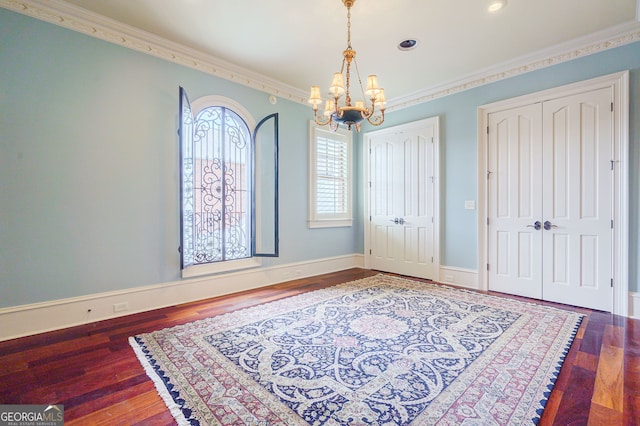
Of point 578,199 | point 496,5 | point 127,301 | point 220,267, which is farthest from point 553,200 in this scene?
point 127,301

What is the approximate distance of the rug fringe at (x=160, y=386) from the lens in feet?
5.38

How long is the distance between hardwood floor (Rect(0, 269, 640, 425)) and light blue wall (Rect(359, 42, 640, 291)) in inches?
68.1

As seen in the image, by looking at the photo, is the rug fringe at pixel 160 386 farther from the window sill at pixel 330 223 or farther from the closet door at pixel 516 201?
the closet door at pixel 516 201

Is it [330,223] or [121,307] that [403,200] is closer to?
[330,223]

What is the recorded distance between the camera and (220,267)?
4012 millimetres

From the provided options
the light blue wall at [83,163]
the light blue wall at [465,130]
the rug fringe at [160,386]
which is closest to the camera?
the rug fringe at [160,386]

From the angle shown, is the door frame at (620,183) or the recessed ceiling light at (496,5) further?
the door frame at (620,183)

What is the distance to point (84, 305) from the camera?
299 cm

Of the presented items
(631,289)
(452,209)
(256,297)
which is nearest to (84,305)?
(256,297)

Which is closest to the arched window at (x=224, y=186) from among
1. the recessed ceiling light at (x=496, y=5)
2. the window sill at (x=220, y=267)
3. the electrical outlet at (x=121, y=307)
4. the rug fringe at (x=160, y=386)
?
the window sill at (x=220, y=267)

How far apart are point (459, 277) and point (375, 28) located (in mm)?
3618

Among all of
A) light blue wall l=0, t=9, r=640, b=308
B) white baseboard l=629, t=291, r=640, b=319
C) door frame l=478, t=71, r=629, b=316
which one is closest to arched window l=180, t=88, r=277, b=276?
light blue wall l=0, t=9, r=640, b=308

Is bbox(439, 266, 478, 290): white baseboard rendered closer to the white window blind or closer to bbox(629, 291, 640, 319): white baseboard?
bbox(629, 291, 640, 319): white baseboard

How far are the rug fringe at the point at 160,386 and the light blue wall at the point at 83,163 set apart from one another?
43.0 inches
